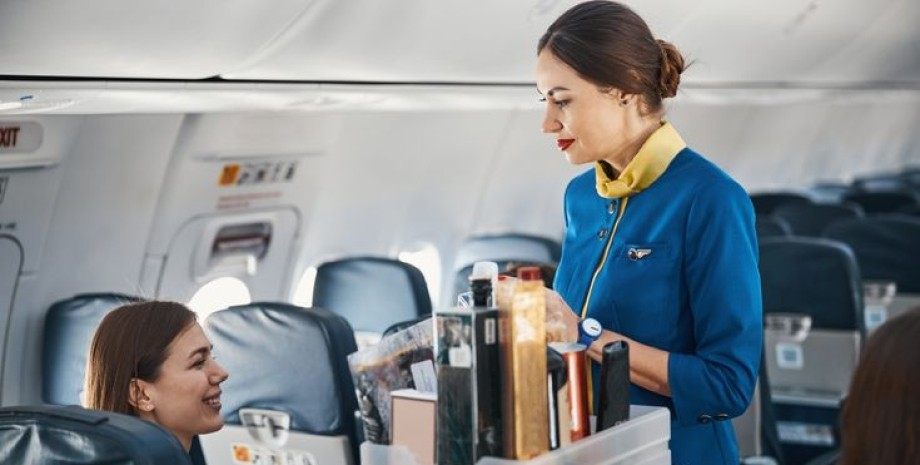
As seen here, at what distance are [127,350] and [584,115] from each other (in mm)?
1189

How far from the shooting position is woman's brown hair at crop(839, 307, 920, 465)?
1903 mm

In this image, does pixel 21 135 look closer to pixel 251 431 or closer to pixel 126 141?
pixel 126 141

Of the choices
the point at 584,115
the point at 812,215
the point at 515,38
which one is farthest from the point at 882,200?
the point at 584,115

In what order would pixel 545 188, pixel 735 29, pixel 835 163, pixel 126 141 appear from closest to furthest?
pixel 126 141
pixel 735 29
pixel 545 188
pixel 835 163

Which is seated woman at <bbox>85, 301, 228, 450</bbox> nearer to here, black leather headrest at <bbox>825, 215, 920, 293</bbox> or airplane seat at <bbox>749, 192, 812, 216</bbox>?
black leather headrest at <bbox>825, 215, 920, 293</bbox>

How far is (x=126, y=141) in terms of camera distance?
525cm

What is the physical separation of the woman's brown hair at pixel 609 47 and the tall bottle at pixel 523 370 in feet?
1.64

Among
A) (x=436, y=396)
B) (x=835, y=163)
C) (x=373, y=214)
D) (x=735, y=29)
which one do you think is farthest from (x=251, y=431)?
(x=835, y=163)

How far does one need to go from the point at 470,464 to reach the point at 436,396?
136mm

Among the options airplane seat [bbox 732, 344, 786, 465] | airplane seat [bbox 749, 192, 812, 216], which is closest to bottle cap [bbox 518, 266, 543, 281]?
airplane seat [bbox 732, 344, 786, 465]

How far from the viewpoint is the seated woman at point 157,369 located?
3131 mm

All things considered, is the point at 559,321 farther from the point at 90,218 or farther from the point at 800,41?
the point at 800,41

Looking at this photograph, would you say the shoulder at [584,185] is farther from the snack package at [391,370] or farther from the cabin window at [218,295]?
the cabin window at [218,295]

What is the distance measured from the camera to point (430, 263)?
7.49 m
